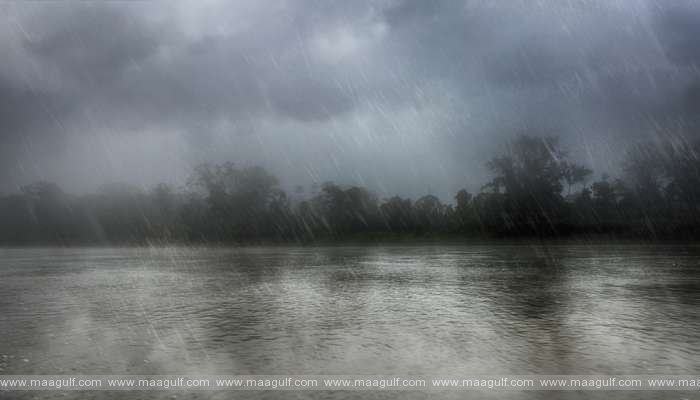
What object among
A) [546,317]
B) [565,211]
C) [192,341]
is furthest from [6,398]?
[565,211]

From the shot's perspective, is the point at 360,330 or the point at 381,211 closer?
the point at 360,330

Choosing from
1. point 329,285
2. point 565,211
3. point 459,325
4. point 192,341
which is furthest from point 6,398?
point 565,211

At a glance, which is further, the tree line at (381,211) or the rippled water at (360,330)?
the tree line at (381,211)

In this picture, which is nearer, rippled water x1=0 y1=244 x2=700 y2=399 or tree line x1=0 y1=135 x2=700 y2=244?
rippled water x1=0 y1=244 x2=700 y2=399

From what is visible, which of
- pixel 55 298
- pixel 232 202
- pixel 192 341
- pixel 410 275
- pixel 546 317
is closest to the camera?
pixel 192 341

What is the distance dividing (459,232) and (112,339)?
107 metres

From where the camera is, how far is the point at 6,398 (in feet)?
26.6

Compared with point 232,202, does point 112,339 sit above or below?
below

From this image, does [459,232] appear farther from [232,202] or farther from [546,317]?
[546,317]

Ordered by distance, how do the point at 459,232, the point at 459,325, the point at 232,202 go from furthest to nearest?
the point at 232,202, the point at 459,232, the point at 459,325

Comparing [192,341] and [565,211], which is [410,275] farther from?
[565,211]

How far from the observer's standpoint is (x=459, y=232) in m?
116

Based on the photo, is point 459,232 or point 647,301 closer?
point 647,301

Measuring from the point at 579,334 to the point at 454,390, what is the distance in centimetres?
597
